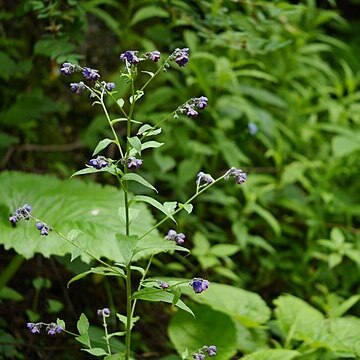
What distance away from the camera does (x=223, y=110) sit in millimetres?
2654

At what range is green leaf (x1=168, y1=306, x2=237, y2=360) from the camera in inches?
69.4

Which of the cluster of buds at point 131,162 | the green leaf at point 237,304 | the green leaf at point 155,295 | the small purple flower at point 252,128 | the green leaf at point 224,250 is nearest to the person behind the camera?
the cluster of buds at point 131,162

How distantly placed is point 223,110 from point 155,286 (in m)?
1.46

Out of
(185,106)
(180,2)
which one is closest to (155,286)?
(185,106)

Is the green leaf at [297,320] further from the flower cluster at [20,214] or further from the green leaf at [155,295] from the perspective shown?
the flower cluster at [20,214]

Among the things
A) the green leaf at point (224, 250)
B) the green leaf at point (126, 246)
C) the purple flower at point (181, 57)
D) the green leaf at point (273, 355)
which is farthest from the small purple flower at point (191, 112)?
the green leaf at point (224, 250)

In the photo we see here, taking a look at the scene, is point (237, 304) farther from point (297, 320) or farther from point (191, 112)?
point (191, 112)

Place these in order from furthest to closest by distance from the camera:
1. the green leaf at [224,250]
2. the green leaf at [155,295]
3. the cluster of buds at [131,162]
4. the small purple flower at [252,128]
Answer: the small purple flower at [252,128], the green leaf at [224,250], the green leaf at [155,295], the cluster of buds at [131,162]

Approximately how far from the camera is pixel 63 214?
1.86m

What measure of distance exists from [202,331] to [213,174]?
957mm

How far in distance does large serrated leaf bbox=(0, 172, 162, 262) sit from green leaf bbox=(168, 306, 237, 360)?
26cm

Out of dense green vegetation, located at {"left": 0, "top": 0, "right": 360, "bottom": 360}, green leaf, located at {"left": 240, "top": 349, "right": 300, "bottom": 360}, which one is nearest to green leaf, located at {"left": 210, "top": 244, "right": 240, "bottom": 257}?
dense green vegetation, located at {"left": 0, "top": 0, "right": 360, "bottom": 360}

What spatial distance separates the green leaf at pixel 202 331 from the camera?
1.76 meters

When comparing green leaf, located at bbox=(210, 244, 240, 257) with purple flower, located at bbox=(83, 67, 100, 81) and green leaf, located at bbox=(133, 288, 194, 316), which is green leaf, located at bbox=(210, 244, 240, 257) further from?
purple flower, located at bbox=(83, 67, 100, 81)
